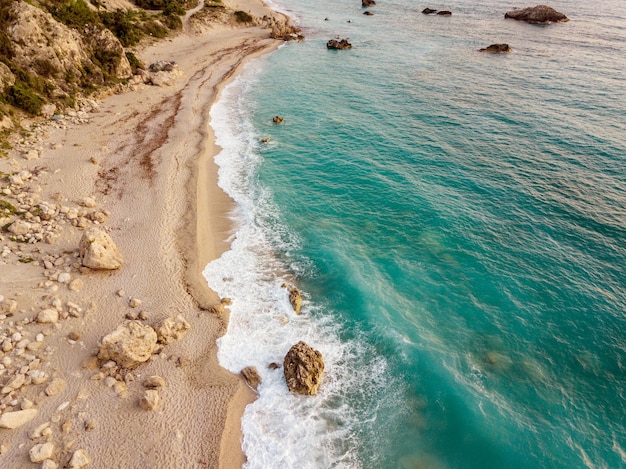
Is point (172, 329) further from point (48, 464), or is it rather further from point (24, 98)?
point (24, 98)

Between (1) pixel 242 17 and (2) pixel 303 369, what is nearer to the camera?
(2) pixel 303 369

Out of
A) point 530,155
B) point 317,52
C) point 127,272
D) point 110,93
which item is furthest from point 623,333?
point 317,52

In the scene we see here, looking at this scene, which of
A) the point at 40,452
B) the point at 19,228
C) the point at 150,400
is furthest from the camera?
the point at 19,228

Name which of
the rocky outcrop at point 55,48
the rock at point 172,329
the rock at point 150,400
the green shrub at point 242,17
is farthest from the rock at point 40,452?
the green shrub at point 242,17

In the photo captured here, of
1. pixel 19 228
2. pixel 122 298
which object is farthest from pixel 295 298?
pixel 19 228

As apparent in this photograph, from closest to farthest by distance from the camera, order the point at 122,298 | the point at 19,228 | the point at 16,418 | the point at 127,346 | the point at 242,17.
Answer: the point at 16,418 → the point at 127,346 → the point at 122,298 → the point at 19,228 → the point at 242,17

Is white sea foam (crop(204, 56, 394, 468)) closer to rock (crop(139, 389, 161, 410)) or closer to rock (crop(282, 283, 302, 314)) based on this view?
rock (crop(282, 283, 302, 314))
